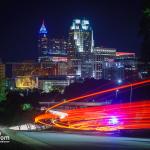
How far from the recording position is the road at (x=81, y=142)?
615 inches

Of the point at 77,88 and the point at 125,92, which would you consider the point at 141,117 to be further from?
the point at 77,88

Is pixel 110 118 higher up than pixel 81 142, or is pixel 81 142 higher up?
pixel 110 118

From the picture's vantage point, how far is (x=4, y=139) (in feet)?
46.2

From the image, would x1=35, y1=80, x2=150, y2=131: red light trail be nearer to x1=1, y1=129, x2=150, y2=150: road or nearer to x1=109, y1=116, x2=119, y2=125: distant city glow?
x1=109, y1=116, x2=119, y2=125: distant city glow

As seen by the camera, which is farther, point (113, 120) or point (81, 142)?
point (113, 120)

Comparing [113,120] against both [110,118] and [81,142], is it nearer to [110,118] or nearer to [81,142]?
[110,118]

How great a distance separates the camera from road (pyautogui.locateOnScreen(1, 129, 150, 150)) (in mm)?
15627

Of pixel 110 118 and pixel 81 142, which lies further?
pixel 110 118

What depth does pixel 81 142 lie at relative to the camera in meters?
17.4

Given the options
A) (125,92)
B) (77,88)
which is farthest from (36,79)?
(125,92)

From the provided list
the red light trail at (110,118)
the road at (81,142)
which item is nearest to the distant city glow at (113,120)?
the red light trail at (110,118)

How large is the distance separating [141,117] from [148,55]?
2.71m

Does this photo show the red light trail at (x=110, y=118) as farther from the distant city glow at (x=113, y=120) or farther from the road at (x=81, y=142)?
the road at (x=81, y=142)

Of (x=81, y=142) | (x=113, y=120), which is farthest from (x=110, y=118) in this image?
(x=81, y=142)
